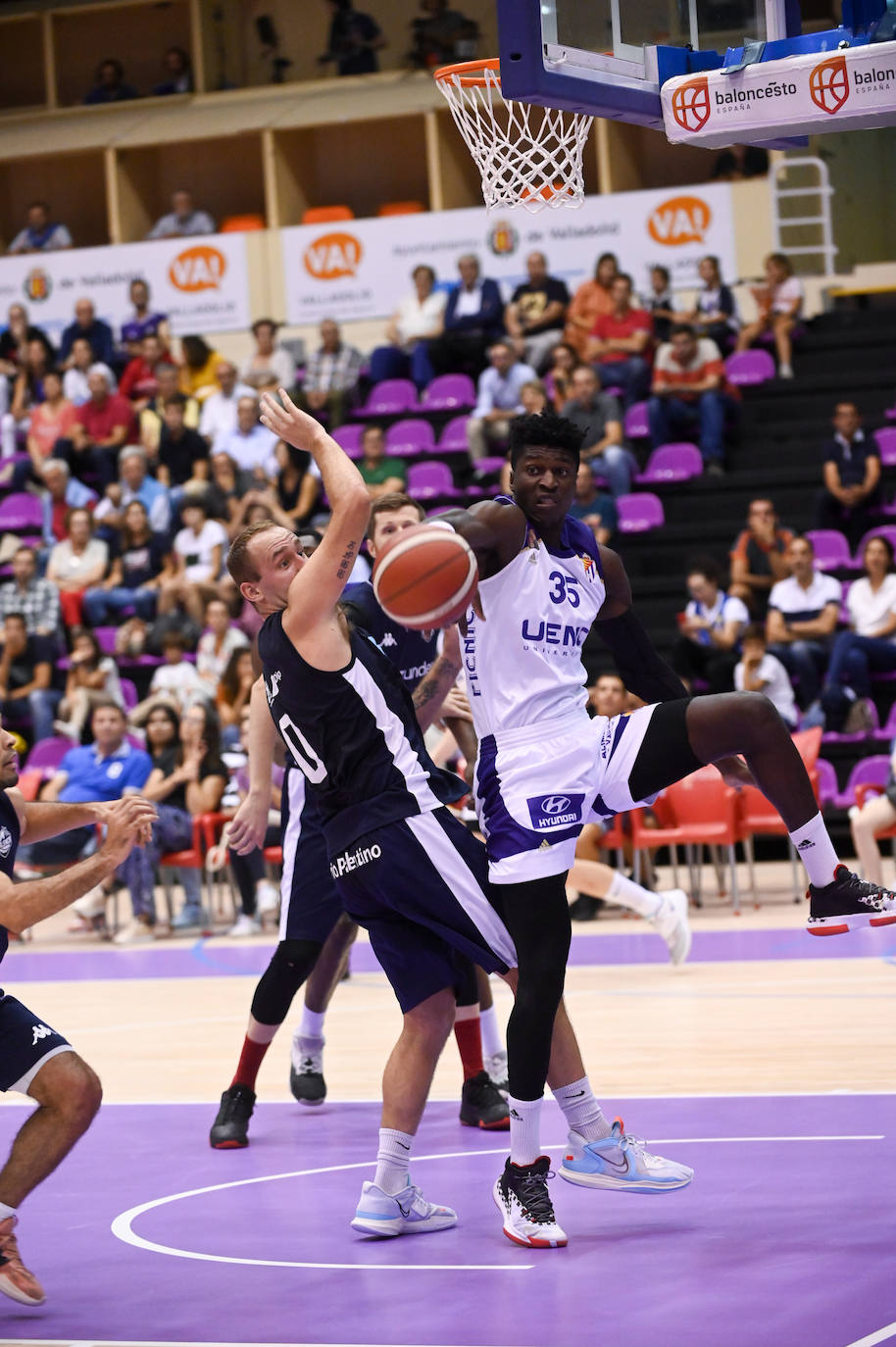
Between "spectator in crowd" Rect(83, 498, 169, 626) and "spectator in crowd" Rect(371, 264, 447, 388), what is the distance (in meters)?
3.04

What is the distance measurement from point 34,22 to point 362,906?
21.8 metres

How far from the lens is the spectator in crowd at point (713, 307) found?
54.4 feet

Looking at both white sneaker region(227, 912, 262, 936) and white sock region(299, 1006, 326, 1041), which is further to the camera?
white sneaker region(227, 912, 262, 936)

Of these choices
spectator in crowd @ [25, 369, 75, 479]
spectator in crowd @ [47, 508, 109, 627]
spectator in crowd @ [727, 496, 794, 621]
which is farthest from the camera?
spectator in crowd @ [25, 369, 75, 479]

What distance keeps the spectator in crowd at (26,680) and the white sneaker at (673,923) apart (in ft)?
25.3

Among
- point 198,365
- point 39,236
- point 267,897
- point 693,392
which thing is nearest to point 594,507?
point 693,392

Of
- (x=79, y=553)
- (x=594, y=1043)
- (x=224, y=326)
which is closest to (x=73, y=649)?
(x=79, y=553)

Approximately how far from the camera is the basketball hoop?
6637 mm

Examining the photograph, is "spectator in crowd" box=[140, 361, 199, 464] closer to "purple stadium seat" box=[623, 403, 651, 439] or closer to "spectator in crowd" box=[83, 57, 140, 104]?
"purple stadium seat" box=[623, 403, 651, 439]

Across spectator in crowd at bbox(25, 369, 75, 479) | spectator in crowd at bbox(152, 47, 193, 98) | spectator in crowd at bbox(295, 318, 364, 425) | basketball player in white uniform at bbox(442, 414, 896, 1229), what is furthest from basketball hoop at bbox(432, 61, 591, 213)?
spectator in crowd at bbox(152, 47, 193, 98)

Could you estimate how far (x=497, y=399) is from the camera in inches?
656

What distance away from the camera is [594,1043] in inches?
305

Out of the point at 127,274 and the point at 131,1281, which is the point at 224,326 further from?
the point at 131,1281

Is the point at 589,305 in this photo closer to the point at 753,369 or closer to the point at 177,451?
the point at 753,369
